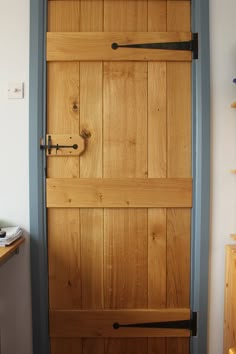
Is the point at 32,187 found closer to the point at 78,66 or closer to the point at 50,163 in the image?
the point at 50,163

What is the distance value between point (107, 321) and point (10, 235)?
0.69 metres

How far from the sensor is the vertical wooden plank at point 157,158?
1.31 metres

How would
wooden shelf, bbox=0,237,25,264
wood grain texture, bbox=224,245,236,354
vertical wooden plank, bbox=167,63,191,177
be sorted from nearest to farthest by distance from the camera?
wooden shelf, bbox=0,237,25,264, wood grain texture, bbox=224,245,236,354, vertical wooden plank, bbox=167,63,191,177

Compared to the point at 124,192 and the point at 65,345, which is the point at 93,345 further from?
the point at 124,192

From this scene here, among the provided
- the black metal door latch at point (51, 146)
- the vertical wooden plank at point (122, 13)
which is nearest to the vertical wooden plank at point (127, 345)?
the black metal door latch at point (51, 146)

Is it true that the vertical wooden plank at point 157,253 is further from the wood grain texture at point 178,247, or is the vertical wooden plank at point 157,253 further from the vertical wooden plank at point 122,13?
the vertical wooden plank at point 122,13

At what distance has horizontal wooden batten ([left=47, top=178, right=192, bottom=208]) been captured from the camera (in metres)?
1.31

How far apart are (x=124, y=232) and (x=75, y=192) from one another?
1.12 feet

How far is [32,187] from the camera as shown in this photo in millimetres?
1305

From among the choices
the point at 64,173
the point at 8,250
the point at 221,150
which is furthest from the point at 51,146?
the point at 221,150

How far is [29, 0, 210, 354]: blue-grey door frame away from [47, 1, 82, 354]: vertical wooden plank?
0.14ft

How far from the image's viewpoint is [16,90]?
1.31 metres

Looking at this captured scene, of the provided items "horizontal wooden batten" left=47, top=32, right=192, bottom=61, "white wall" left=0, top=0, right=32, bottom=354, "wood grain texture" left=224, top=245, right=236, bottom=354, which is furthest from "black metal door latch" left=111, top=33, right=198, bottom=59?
"wood grain texture" left=224, top=245, right=236, bottom=354

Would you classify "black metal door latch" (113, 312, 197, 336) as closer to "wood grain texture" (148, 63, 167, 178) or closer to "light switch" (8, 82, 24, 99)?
"wood grain texture" (148, 63, 167, 178)
